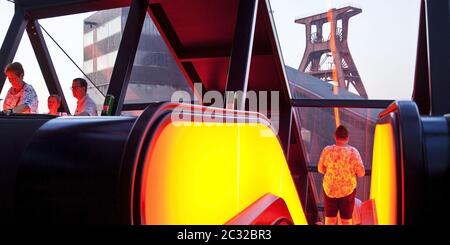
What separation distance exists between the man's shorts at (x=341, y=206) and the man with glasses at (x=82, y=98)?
261cm

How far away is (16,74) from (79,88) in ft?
1.87

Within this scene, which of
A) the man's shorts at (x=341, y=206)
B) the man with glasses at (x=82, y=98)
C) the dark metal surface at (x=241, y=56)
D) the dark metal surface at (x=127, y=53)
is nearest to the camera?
the man with glasses at (x=82, y=98)

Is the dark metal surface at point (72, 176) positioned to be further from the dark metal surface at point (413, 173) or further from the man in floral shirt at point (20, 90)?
the man in floral shirt at point (20, 90)

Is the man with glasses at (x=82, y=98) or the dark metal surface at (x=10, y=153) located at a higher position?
the man with glasses at (x=82, y=98)

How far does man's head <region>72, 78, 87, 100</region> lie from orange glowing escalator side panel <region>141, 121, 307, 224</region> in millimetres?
2324

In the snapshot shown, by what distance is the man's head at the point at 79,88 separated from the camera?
13.2 feet

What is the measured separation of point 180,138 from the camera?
1288 millimetres

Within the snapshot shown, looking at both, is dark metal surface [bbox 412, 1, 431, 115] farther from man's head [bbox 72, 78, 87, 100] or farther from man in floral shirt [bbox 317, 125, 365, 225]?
man's head [bbox 72, 78, 87, 100]

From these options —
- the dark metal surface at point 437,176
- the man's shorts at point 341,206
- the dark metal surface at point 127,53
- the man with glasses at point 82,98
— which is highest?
the dark metal surface at point 127,53

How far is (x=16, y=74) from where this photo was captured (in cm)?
373

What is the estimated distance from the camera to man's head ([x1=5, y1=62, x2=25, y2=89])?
147 inches

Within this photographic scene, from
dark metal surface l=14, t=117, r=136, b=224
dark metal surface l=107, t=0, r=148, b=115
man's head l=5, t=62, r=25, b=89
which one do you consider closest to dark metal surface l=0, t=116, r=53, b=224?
dark metal surface l=14, t=117, r=136, b=224

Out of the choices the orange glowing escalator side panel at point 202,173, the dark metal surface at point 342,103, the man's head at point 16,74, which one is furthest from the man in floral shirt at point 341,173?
the man's head at point 16,74
